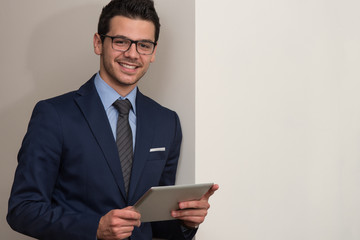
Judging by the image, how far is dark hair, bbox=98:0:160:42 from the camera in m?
2.18

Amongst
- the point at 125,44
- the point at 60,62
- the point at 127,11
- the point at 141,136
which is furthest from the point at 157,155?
the point at 60,62

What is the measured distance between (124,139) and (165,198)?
Result: 0.37 metres

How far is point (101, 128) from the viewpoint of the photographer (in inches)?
83.3

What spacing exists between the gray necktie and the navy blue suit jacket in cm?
3

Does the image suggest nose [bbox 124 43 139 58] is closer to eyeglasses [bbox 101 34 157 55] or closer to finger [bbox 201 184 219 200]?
eyeglasses [bbox 101 34 157 55]

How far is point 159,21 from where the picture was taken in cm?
246

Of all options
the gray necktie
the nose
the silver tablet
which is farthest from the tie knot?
the silver tablet

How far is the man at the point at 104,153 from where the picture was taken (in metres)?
1.96

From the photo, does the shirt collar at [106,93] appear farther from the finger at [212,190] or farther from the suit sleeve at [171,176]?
the finger at [212,190]

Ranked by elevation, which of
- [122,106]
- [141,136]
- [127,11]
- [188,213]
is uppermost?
[127,11]

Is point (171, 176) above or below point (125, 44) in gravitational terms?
below

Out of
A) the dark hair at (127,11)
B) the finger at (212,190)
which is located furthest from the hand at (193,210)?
the dark hair at (127,11)

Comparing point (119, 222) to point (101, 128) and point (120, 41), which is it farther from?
point (120, 41)

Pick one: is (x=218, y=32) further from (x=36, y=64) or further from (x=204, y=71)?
(x=36, y=64)
